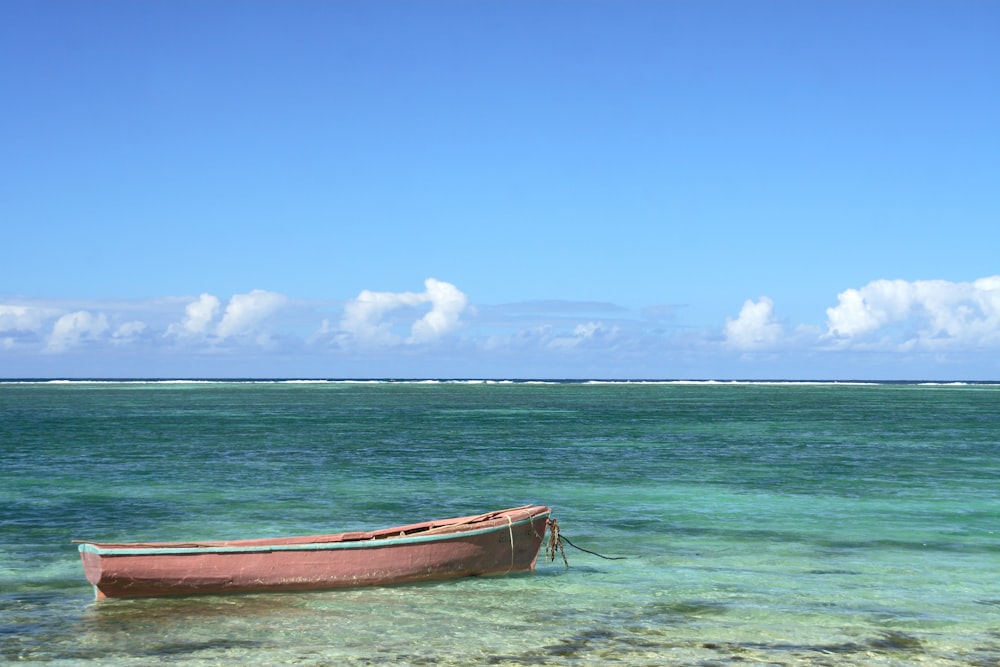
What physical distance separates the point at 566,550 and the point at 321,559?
682 cm

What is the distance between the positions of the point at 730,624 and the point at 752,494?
1827 centimetres

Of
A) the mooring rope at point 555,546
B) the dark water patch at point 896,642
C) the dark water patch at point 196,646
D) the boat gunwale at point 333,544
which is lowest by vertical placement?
the dark water patch at point 196,646

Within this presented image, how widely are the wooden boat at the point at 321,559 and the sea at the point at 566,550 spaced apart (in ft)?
0.93

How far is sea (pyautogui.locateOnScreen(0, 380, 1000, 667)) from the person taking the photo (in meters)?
14.5

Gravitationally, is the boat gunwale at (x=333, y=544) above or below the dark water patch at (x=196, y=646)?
above

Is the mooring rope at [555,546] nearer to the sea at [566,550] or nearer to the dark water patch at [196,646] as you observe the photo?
the sea at [566,550]

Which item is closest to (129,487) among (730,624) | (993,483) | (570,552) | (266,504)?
(266,504)

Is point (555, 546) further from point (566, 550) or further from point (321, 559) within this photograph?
point (321, 559)

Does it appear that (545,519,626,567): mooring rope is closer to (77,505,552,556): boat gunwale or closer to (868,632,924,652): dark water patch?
(77,505,552,556): boat gunwale

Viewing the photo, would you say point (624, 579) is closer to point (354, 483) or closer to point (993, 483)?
point (354, 483)

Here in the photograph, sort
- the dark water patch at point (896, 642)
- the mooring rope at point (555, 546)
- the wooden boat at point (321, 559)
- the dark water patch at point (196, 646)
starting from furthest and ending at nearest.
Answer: the mooring rope at point (555, 546) → the wooden boat at point (321, 559) → the dark water patch at point (896, 642) → the dark water patch at point (196, 646)

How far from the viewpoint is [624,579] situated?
64.0 ft

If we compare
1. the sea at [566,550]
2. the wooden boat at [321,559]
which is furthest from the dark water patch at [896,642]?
Answer: the wooden boat at [321,559]

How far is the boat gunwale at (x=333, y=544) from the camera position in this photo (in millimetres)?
16625
